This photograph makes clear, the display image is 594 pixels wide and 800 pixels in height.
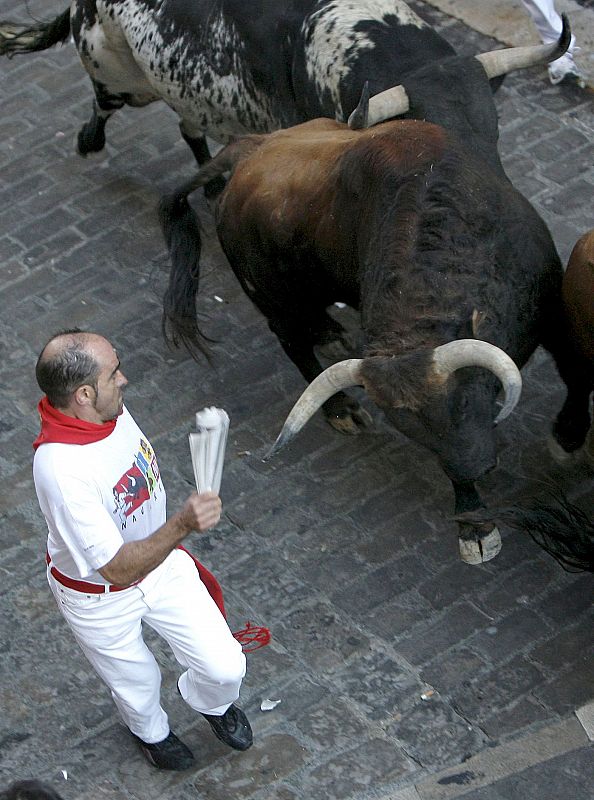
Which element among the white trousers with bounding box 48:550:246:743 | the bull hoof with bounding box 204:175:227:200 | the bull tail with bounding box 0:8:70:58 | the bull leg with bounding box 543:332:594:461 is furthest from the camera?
the bull tail with bounding box 0:8:70:58

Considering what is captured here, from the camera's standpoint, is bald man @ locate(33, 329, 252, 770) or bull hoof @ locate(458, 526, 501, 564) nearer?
bald man @ locate(33, 329, 252, 770)

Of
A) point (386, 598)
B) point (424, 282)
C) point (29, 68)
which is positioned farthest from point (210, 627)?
point (29, 68)

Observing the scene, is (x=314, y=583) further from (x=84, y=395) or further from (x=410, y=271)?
(x=84, y=395)

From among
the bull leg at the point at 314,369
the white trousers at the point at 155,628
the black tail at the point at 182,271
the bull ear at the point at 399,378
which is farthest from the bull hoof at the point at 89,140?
the white trousers at the point at 155,628

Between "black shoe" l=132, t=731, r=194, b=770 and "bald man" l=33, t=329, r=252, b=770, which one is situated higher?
"bald man" l=33, t=329, r=252, b=770

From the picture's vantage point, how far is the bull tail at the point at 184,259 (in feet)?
22.3

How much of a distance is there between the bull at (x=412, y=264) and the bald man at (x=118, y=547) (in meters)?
0.89

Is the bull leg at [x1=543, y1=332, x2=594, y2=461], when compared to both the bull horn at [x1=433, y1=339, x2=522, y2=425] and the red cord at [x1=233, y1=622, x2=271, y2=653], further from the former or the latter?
the red cord at [x1=233, y1=622, x2=271, y2=653]

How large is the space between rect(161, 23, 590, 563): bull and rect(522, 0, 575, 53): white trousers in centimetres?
251

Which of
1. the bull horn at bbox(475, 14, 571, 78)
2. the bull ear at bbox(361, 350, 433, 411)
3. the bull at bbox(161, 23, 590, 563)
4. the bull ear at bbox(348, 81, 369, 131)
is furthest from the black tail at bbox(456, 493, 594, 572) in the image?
the bull horn at bbox(475, 14, 571, 78)

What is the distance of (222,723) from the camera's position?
495 cm

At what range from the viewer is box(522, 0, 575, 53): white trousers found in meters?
8.62

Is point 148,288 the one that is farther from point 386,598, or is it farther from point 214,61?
point 386,598

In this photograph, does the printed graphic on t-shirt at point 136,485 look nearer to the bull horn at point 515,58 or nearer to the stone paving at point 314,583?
the stone paving at point 314,583
